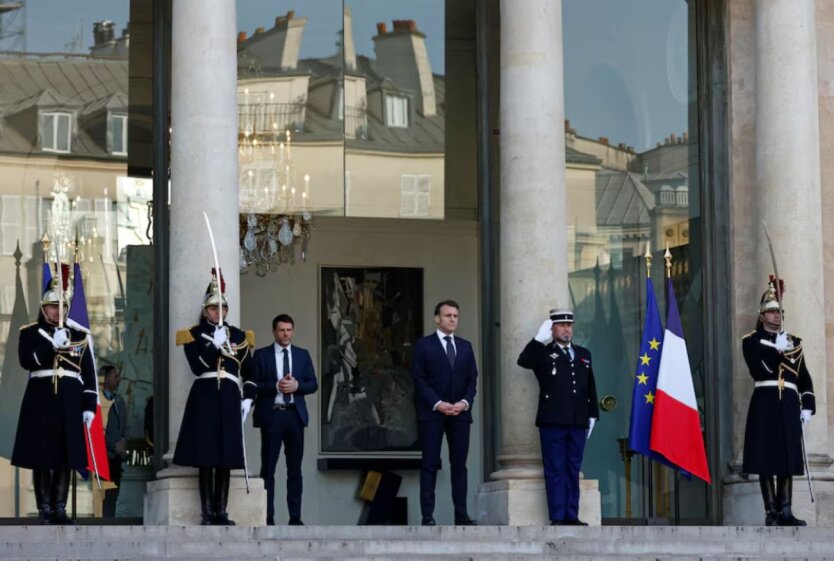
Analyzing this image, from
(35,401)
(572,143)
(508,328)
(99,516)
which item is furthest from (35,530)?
(572,143)

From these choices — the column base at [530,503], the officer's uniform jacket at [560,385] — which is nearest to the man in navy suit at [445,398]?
the column base at [530,503]

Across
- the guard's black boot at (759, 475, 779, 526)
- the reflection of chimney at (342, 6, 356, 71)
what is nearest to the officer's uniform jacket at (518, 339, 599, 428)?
the guard's black boot at (759, 475, 779, 526)

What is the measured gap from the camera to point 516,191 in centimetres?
1866

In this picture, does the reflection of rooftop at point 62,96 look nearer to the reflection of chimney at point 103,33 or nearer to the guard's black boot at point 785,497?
the reflection of chimney at point 103,33

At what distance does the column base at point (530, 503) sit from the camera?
59.2ft

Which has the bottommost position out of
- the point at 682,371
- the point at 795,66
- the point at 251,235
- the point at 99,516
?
the point at 99,516

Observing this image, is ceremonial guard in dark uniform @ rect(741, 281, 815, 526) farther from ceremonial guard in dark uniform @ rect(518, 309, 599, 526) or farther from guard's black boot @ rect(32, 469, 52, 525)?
guard's black boot @ rect(32, 469, 52, 525)

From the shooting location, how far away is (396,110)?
22.0 meters

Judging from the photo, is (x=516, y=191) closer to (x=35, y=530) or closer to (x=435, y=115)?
(x=435, y=115)

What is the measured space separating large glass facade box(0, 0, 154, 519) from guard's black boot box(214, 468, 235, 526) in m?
2.30

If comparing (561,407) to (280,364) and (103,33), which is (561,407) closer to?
(280,364)

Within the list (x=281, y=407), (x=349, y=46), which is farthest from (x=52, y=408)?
(x=349, y=46)

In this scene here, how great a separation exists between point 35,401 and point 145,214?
3.50m

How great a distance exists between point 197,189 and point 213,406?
1948mm
